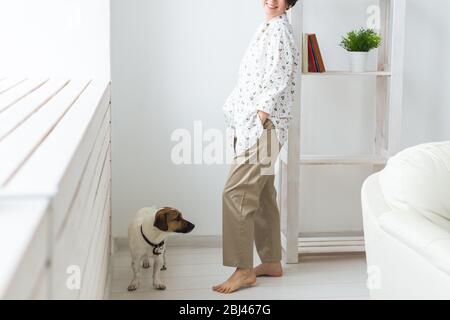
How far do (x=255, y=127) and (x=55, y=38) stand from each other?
1035 millimetres

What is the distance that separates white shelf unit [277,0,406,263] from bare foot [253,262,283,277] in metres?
0.19

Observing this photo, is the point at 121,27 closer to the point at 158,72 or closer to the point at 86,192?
the point at 158,72

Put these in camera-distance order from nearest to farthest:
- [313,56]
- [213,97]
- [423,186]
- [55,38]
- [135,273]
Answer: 1. [423,186]
2. [135,273]
3. [55,38]
4. [313,56]
5. [213,97]

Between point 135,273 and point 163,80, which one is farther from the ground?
point 163,80

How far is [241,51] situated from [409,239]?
2.03m

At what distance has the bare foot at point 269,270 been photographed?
3285 millimetres

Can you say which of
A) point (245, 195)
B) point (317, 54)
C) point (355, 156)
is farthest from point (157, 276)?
point (317, 54)

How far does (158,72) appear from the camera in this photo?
144 inches

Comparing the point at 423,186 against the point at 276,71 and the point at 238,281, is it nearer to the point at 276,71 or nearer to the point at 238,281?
the point at 276,71

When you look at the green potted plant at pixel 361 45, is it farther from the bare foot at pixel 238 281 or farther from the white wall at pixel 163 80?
the bare foot at pixel 238 281

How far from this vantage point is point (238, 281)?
10.1 ft

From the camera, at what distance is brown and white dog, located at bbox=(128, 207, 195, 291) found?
2.97 m

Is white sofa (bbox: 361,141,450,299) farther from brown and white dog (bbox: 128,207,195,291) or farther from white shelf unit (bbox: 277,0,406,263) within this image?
white shelf unit (bbox: 277,0,406,263)

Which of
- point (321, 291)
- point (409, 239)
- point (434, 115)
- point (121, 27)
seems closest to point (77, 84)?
point (121, 27)
